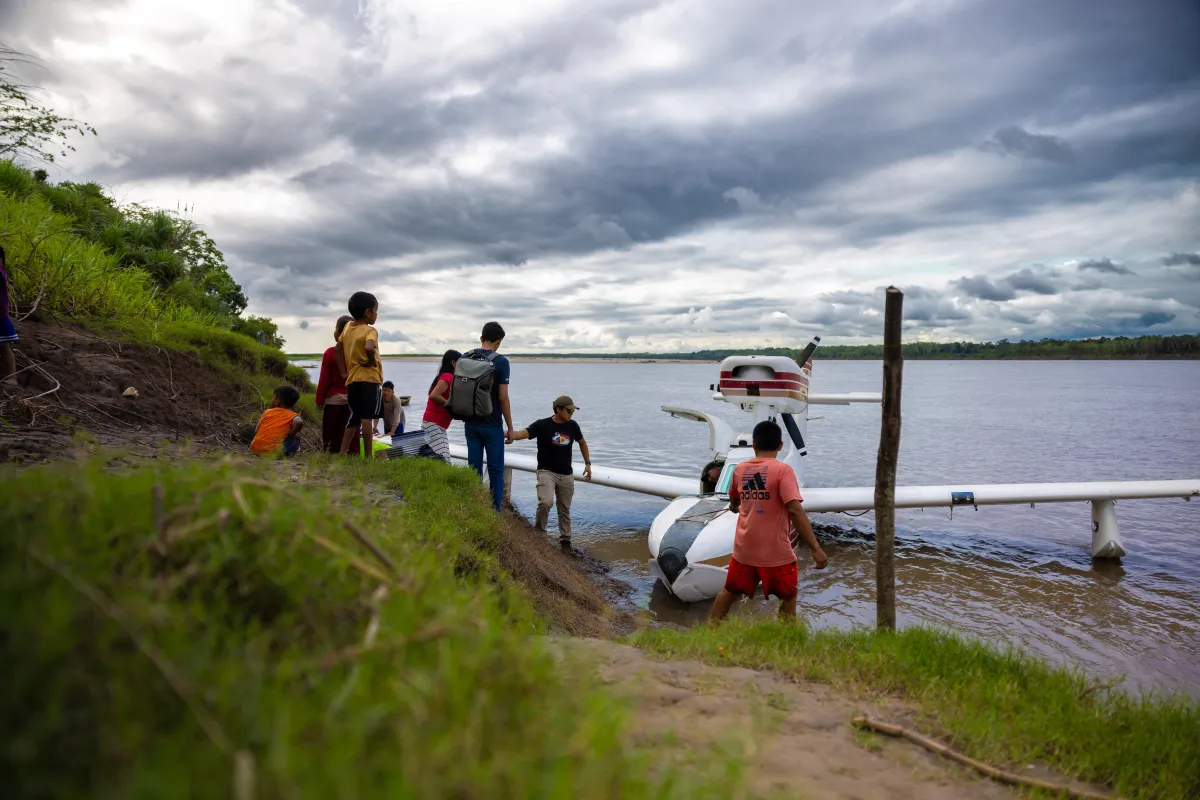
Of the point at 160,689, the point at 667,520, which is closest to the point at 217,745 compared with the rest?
the point at 160,689

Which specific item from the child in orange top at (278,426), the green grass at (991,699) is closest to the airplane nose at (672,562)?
the green grass at (991,699)

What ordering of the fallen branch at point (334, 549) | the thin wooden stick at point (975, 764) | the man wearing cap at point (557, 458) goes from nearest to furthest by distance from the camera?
the fallen branch at point (334, 549) < the thin wooden stick at point (975, 764) < the man wearing cap at point (557, 458)

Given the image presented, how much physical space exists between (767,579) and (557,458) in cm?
567

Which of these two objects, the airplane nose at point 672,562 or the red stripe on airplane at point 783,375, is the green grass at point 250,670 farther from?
the red stripe on airplane at point 783,375

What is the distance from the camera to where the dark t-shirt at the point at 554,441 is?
1115cm

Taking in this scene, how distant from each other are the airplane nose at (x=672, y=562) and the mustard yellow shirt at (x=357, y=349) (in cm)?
470

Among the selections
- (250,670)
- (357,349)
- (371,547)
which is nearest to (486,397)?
(357,349)

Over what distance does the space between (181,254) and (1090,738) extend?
2035 centimetres

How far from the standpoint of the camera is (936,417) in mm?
49375

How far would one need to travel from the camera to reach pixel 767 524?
244 inches

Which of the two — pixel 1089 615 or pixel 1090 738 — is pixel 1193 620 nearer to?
pixel 1089 615

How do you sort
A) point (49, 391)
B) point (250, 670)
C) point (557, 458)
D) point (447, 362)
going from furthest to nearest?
point (557, 458)
point (447, 362)
point (49, 391)
point (250, 670)

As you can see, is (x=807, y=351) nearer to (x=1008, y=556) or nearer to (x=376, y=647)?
(x=1008, y=556)

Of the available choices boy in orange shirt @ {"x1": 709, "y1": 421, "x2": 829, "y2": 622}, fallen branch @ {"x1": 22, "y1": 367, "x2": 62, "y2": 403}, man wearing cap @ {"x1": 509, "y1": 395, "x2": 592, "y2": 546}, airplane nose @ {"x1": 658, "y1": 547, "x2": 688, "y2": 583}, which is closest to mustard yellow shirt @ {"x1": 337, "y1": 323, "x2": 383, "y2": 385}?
fallen branch @ {"x1": 22, "y1": 367, "x2": 62, "y2": 403}
